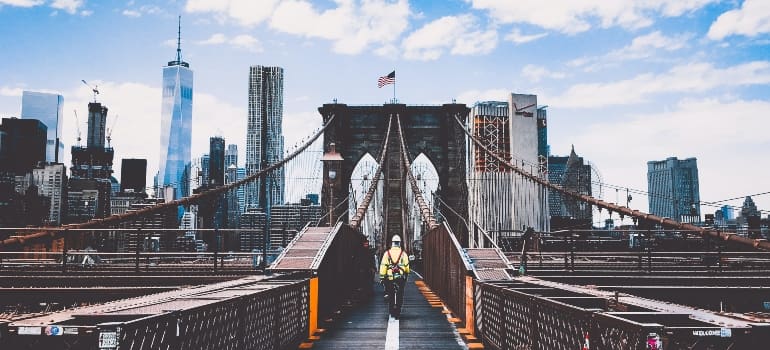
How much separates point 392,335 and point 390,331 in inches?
21.1

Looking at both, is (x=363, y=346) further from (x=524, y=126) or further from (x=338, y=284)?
(x=524, y=126)

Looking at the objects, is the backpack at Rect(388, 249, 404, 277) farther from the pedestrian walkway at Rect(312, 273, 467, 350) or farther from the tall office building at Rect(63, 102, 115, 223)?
the tall office building at Rect(63, 102, 115, 223)

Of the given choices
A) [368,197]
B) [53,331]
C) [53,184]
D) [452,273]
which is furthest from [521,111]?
[53,331]

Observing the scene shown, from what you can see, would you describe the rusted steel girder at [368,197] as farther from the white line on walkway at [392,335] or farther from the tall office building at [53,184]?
the tall office building at [53,184]

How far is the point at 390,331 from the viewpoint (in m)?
11.4

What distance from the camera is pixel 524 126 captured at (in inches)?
6294

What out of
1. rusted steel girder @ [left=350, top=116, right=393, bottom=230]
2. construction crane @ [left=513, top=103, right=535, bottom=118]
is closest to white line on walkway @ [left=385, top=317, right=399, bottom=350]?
rusted steel girder @ [left=350, top=116, right=393, bottom=230]

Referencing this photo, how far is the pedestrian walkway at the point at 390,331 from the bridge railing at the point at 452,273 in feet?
1.27

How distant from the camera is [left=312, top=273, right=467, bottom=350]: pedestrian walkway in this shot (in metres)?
9.89

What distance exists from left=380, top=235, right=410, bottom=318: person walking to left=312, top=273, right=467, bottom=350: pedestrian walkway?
1.10 ft

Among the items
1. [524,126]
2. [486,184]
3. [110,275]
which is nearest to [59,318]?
[110,275]

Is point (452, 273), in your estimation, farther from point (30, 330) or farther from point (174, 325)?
point (30, 330)

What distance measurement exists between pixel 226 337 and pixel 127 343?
2183mm

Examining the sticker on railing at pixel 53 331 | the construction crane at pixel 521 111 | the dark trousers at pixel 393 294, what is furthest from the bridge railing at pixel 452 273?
the construction crane at pixel 521 111
